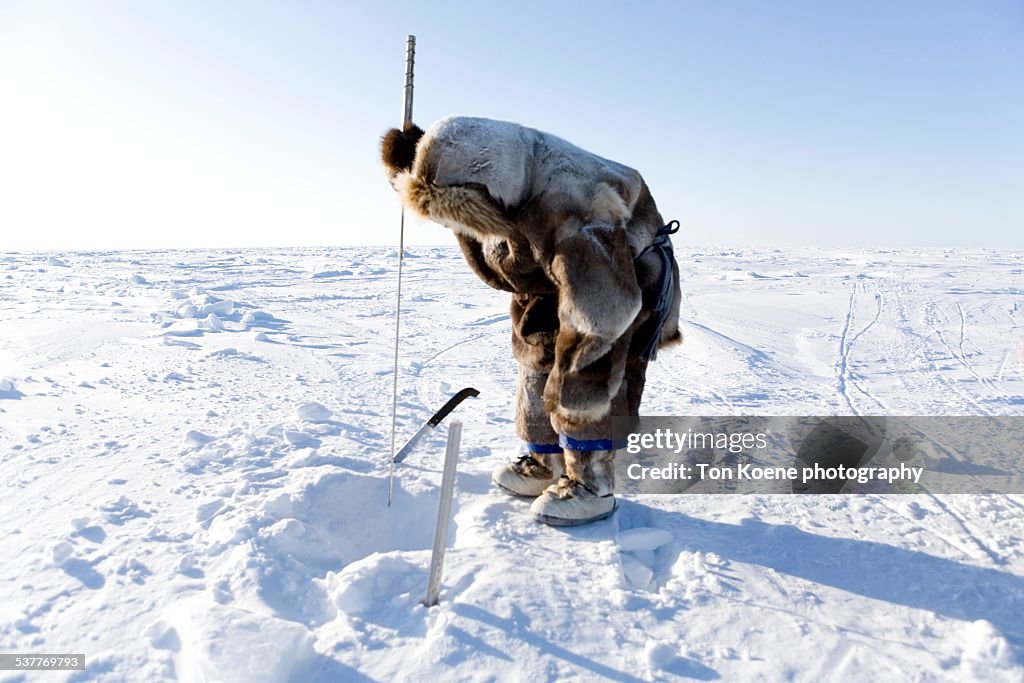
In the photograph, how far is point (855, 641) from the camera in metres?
1.61

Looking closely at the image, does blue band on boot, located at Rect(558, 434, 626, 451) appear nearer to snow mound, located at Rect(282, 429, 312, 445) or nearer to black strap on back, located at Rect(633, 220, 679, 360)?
black strap on back, located at Rect(633, 220, 679, 360)

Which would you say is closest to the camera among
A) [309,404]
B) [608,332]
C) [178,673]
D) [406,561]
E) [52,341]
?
[178,673]

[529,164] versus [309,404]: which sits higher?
[529,164]

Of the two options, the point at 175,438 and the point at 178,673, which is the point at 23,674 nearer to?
the point at 178,673

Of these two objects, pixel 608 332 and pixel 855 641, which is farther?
pixel 608 332

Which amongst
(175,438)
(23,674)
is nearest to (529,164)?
(23,674)

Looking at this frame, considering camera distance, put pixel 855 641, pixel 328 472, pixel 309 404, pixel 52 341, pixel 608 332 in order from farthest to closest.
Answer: pixel 52 341, pixel 309 404, pixel 328 472, pixel 608 332, pixel 855 641

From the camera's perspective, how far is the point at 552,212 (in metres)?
2.14

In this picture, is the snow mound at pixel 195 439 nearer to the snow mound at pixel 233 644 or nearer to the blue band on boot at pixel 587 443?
the snow mound at pixel 233 644

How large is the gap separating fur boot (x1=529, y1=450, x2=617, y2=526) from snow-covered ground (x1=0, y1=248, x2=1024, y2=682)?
0.21ft

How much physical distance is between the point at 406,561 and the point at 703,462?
6.07 feet

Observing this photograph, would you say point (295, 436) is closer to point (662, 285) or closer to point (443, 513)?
point (443, 513)

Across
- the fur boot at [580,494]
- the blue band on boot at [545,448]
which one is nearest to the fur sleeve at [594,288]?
the fur boot at [580,494]

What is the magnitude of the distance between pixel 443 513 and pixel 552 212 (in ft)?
3.76
